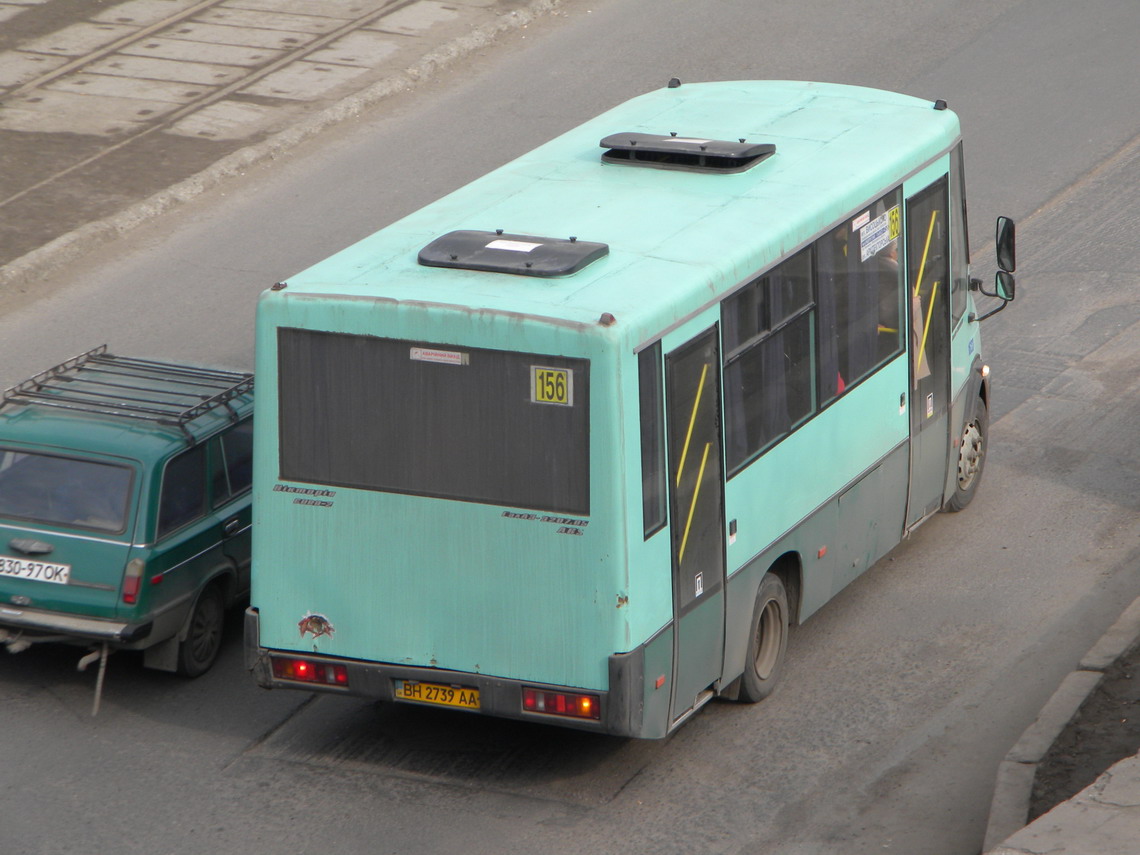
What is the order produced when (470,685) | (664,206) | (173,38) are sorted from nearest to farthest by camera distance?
(470,685) → (664,206) → (173,38)

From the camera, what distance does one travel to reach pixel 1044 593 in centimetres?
1119

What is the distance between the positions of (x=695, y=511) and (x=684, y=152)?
2.30 m

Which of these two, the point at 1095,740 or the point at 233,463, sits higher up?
the point at 233,463

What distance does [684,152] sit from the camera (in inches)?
393

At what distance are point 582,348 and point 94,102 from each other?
509 inches

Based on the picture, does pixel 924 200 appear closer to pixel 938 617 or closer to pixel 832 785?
pixel 938 617

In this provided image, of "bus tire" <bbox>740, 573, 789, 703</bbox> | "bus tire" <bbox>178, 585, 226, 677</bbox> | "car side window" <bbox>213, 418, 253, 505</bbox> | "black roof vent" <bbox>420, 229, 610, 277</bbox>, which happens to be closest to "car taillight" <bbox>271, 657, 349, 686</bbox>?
"bus tire" <bbox>178, 585, 226, 677</bbox>

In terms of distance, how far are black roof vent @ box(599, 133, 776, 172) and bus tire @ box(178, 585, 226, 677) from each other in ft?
11.3

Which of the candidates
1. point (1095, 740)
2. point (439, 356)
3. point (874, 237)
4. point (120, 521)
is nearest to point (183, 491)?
point (120, 521)

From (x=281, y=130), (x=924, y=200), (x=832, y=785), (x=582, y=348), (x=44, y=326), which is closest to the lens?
(x=582, y=348)

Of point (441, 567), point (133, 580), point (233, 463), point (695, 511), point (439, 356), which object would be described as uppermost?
point (439, 356)

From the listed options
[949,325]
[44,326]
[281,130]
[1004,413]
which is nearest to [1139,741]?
[949,325]

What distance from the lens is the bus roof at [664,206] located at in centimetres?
841

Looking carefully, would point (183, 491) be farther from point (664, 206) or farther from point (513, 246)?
point (664, 206)
